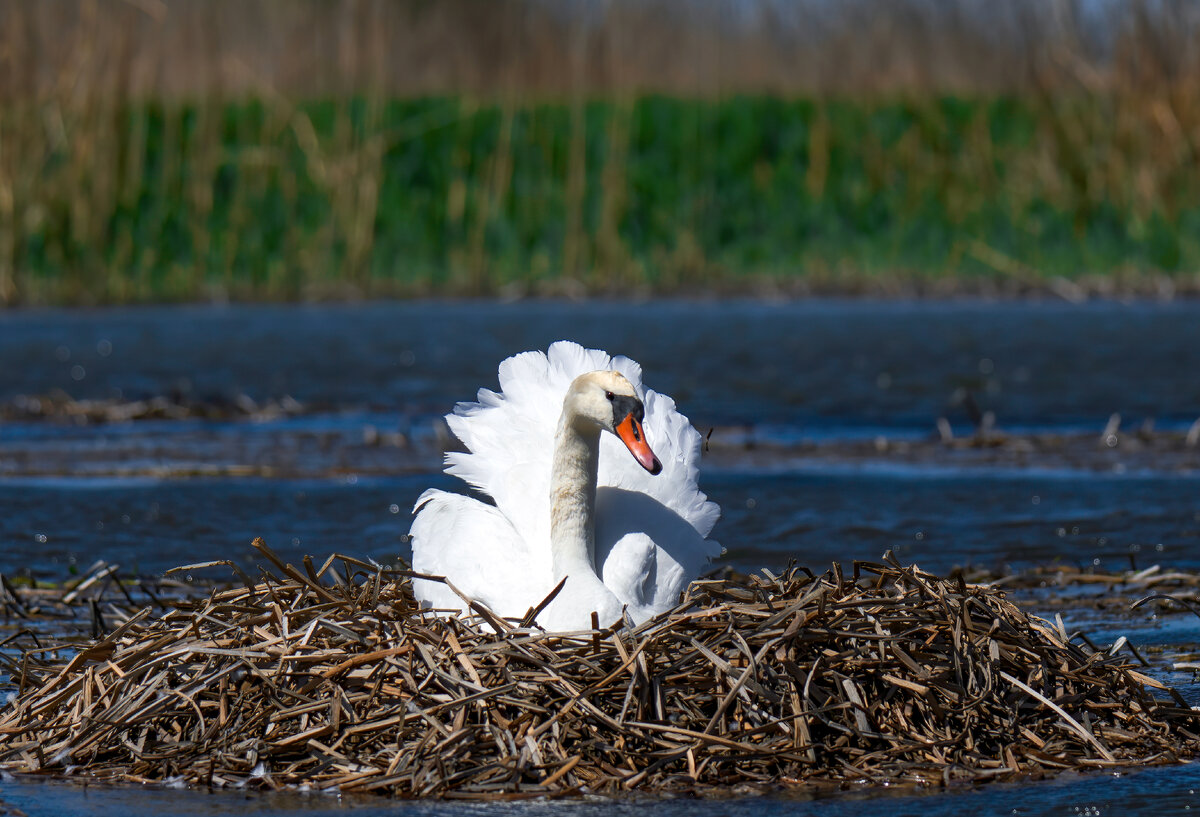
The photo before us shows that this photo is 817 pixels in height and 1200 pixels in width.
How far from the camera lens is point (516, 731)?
482 centimetres

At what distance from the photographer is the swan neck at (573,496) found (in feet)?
18.9

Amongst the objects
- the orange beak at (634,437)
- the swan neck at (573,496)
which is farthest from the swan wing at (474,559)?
the orange beak at (634,437)

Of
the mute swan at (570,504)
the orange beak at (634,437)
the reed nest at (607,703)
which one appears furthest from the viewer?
the mute swan at (570,504)

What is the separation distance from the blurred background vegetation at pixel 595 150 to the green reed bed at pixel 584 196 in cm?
4

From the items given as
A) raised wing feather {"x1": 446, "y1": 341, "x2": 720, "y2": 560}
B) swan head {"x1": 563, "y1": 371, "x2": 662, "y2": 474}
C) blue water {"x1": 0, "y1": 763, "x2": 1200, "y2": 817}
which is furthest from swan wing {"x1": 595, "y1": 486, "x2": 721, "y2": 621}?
blue water {"x1": 0, "y1": 763, "x2": 1200, "y2": 817}

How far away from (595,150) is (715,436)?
1135 centimetres

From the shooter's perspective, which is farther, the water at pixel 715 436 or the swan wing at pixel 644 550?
the water at pixel 715 436

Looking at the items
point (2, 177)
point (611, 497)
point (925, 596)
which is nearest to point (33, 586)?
point (611, 497)

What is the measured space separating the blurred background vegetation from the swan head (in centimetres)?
1326

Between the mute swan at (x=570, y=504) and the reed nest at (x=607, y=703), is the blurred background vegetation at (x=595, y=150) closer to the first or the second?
the mute swan at (x=570, y=504)

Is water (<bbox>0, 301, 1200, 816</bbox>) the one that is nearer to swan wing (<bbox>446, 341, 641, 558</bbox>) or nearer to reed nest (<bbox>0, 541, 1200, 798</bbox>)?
reed nest (<bbox>0, 541, 1200, 798</bbox>)

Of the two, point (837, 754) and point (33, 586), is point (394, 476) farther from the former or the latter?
point (837, 754)

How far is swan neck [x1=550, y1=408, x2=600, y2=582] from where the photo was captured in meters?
5.75

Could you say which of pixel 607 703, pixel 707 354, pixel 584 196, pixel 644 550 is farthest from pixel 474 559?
pixel 584 196
